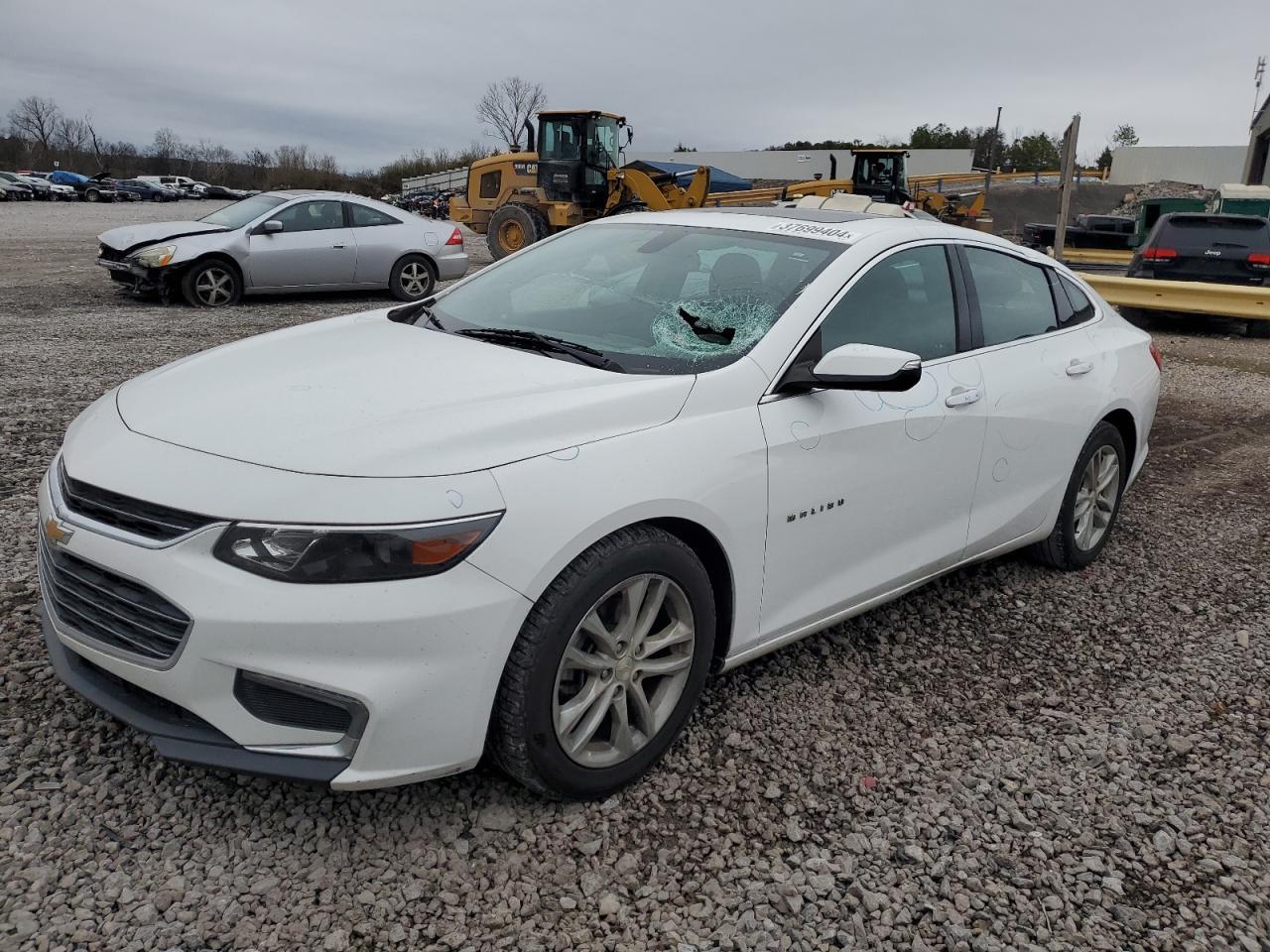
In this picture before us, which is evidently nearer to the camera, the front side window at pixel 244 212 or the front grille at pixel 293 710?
the front grille at pixel 293 710

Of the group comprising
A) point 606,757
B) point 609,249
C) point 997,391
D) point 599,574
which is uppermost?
point 609,249

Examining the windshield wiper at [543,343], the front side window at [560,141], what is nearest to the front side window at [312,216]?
the front side window at [560,141]

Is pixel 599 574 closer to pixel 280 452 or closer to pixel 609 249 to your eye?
pixel 280 452

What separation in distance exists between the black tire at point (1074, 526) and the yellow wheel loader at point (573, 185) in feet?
46.2

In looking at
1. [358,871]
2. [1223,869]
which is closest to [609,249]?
[358,871]

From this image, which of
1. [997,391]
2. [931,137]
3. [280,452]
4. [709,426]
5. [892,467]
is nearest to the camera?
[280,452]

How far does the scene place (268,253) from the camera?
11.8m

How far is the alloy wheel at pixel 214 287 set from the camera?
37.9 ft

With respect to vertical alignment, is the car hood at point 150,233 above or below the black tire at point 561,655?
above

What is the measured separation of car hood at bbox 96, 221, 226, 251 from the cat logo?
10595 millimetres

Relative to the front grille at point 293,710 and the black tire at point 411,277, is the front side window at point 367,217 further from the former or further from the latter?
the front grille at point 293,710

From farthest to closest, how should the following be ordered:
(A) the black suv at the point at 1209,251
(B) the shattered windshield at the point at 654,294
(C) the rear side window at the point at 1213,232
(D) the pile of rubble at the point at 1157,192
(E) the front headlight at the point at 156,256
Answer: (D) the pile of rubble at the point at 1157,192 → (C) the rear side window at the point at 1213,232 → (A) the black suv at the point at 1209,251 → (E) the front headlight at the point at 156,256 → (B) the shattered windshield at the point at 654,294

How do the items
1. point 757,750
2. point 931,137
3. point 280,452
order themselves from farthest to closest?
point 931,137, point 757,750, point 280,452

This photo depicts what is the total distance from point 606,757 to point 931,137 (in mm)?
95474
